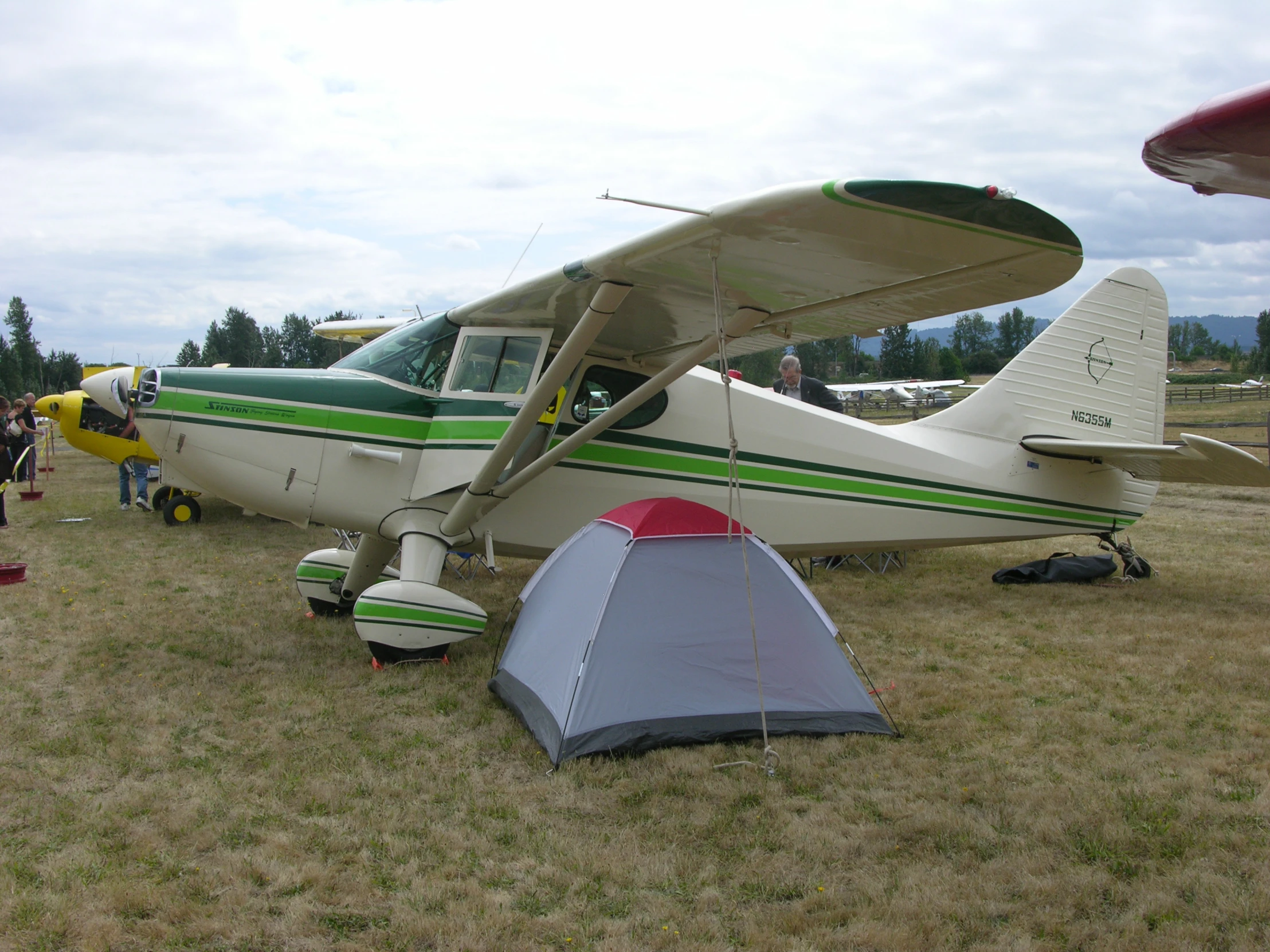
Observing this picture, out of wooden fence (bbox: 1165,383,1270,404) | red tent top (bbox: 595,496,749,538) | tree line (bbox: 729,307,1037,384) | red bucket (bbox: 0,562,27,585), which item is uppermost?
tree line (bbox: 729,307,1037,384)

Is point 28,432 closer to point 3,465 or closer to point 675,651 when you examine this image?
point 3,465

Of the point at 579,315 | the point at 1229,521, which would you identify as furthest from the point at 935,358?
the point at 579,315

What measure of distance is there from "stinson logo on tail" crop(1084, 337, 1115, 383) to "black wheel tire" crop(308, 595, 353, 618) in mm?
6898

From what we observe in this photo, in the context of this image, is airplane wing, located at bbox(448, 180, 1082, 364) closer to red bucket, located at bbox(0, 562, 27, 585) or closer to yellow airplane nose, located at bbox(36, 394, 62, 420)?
red bucket, located at bbox(0, 562, 27, 585)

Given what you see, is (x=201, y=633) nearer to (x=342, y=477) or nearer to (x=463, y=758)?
(x=342, y=477)

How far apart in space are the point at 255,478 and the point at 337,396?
2.51ft

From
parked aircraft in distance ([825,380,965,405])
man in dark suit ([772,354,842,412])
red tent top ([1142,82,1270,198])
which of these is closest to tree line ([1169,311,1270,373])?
parked aircraft in distance ([825,380,965,405])

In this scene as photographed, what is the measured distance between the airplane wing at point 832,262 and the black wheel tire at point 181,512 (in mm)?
8196

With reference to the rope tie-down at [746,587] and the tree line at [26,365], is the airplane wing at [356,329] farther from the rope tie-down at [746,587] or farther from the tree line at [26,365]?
the tree line at [26,365]

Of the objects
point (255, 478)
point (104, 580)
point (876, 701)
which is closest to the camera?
point (876, 701)

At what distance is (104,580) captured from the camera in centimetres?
799

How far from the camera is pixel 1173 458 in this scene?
698cm

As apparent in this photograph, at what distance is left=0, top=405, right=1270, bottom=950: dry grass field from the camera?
2676 mm

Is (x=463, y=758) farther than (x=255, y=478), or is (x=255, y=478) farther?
(x=255, y=478)
